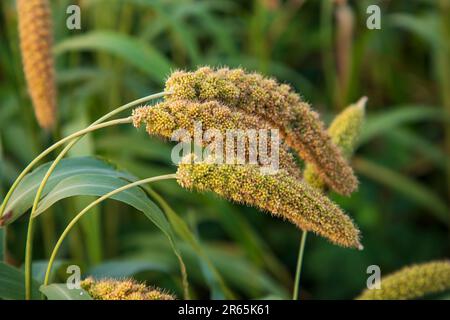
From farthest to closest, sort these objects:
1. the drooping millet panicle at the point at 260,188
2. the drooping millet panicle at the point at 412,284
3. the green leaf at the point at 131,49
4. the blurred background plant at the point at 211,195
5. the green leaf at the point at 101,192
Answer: the blurred background plant at the point at 211,195 → the green leaf at the point at 131,49 → the drooping millet panicle at the point at 412,284 → the green leaf at the point at 101,192 → the drooping millet panicle at the point at 260,188

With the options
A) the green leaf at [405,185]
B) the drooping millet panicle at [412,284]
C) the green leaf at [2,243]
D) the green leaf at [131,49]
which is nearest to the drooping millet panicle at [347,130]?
the drooping millet panicle at [412,284]

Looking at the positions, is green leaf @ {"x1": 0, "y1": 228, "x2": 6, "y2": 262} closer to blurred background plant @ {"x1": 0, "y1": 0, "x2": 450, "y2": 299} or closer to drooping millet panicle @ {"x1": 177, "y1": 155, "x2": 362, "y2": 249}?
drooping millet panicle @ {"x1": 177, "y1": 155, "x2": 362, "y2": 249}

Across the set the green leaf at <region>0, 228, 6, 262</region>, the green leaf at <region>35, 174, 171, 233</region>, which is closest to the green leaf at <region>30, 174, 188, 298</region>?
the green leaf at <region>35, 174, 171, 233</region>

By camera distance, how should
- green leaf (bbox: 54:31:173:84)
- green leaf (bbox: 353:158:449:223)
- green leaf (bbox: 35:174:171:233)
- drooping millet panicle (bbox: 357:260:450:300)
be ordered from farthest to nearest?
green leaf (bbox: 353:158:449:223), green leaf (bbox: 54:31:173:84), drooping millet panicle (bbox: 357:260:450:300), green leaf (bbox: 35:174:171:233)

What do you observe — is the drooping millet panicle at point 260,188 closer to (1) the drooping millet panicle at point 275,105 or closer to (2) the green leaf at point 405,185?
(1) the drooping millet panicle at point 275,105

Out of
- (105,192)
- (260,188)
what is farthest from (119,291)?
(260,188)
